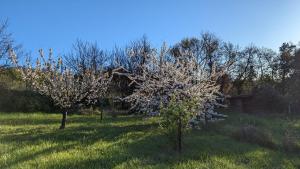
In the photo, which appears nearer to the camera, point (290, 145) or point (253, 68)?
point (290, 145)

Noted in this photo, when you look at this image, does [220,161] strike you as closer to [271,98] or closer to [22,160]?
[22,160]

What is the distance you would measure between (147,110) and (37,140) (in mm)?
6935

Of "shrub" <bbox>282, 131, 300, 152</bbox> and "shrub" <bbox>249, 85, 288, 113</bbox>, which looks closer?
"shrub" <bbox>282, 131, 300, 152</bbox>

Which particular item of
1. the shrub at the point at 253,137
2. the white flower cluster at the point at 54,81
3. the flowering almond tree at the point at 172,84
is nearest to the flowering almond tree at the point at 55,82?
the white flower cluster at the point at 54,81

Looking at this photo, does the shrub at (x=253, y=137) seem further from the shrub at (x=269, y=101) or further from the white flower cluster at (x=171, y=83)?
the shrub at (x=269, y=101)

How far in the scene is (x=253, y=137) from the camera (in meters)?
16.3

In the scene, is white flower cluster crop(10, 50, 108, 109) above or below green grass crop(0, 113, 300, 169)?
above

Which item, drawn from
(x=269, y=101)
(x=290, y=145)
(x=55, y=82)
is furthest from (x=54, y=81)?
(x=269, y=101)

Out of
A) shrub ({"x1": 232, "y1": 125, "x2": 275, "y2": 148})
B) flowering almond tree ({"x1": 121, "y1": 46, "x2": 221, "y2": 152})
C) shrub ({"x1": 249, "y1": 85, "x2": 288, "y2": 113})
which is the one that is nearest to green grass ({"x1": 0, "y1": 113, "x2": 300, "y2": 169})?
shrub ({"x1": 232, "y1": 125, "x2": 275, "y2": 148})

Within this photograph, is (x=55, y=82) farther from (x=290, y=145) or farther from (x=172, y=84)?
(x=290, y=145)

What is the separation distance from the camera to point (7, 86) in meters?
Result: 35.4

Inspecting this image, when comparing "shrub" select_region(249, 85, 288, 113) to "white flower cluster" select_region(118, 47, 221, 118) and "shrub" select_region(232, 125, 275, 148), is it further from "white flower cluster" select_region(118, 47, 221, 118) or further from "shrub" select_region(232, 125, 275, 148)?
"shrub" select_region(232, 125, 275, 148)

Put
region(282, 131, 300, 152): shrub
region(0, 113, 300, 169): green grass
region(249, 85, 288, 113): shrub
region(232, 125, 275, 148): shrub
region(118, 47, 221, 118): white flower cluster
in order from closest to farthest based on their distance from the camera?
1. region(0, 113, 300, 169): green grass
2. region(282, 131, 300, 152): shrub
3. region(232, 125, 275, 148): shrub
4. region(118, 47, 221, 118): white flower cluster
5. region(249, 85, 288, 113): shrub

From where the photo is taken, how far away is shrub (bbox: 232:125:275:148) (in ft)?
52.4
